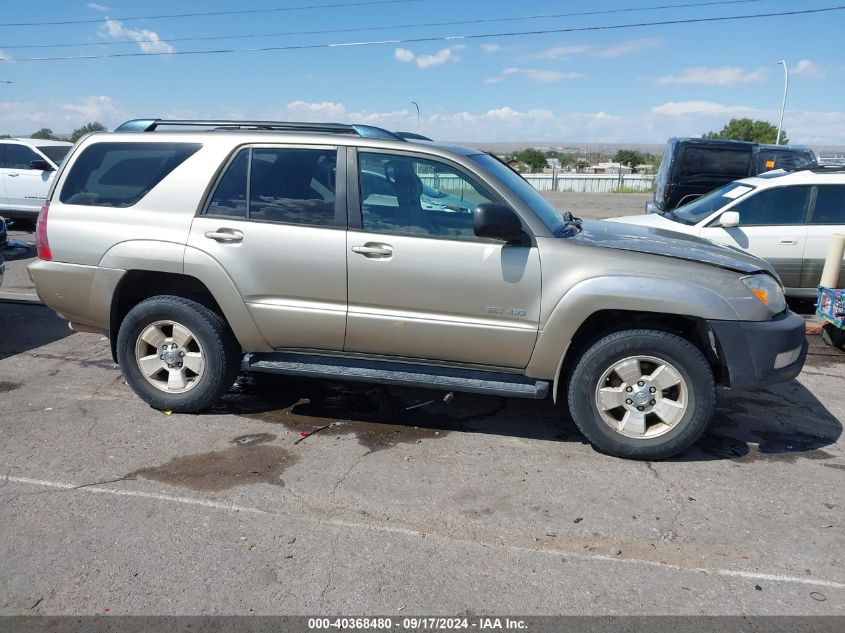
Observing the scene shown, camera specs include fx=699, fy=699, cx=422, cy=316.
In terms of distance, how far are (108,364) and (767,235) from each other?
7.38 metres

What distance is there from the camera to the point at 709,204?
910 cm

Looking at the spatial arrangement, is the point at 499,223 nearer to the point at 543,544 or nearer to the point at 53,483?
the point at 543,544

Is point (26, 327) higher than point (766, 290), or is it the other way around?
point (766, 290)

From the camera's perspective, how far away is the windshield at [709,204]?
8.79 metres

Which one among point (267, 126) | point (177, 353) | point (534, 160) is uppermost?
point (267, 126)

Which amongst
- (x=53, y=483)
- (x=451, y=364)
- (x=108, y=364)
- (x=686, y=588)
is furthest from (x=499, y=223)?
(x=108, y=364)

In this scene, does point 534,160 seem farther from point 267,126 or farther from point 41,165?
point 267,126

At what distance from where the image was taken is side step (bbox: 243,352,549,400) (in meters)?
4.42

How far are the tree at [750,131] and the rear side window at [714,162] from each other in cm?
5393

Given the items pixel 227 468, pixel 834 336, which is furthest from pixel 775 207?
pixel 227 468

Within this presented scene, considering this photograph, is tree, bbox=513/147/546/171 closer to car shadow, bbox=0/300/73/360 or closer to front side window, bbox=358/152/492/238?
car shadow, bbox=0/300/73/360

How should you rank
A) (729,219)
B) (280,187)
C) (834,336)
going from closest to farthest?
(280,187), (834,336), (729,219)

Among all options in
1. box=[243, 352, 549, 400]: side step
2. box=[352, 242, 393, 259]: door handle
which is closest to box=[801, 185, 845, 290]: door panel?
box=[243, 352, 549, 400]: side step

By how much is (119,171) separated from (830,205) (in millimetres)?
7855
